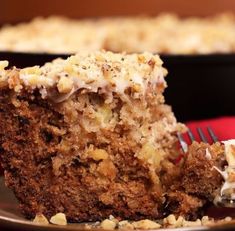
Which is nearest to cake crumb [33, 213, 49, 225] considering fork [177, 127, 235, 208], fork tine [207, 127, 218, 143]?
fork [177, 127, 235, 208]

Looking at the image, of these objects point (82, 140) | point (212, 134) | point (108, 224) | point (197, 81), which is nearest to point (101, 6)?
point (197, 81)

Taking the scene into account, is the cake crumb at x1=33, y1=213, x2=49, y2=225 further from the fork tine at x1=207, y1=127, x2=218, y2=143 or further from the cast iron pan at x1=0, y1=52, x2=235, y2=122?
the cast iron pan at x1=0, y1=52, x2=235, y2=122

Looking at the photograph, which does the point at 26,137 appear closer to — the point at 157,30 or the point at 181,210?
the point at 181,210

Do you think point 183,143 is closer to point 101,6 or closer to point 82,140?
point 82,140

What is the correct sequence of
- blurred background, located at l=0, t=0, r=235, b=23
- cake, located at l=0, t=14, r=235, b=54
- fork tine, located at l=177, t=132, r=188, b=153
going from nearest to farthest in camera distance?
fork tine, located at l=177, t=132, r=188, b=153, cake, located at l=0, t=14, r=235, b=54, blurred background, located at l=0, t=0, r=235, b=23

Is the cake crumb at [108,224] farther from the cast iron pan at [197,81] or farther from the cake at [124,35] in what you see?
the cake at [124,35]

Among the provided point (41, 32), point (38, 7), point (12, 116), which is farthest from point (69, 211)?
point (38, 7)
